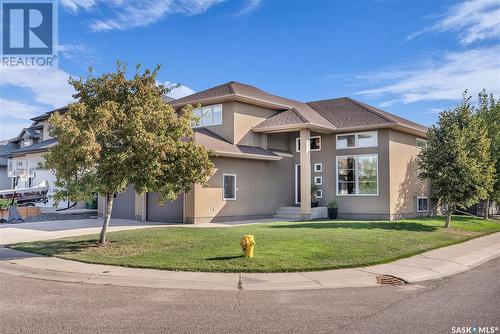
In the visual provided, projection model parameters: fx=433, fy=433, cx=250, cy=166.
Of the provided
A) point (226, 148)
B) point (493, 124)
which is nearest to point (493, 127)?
point (493, 124)

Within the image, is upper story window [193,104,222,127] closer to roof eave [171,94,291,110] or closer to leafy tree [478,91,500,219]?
roof eave [171,94,291,110]

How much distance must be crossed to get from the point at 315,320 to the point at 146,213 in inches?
650

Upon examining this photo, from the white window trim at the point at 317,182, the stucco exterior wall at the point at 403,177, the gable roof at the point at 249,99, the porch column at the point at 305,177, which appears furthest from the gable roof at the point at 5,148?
the stucco exterior wall at the point at 403,177

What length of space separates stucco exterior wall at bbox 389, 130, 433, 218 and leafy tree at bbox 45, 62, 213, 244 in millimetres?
12800

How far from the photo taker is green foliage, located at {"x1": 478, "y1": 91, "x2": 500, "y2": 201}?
24.8 metres

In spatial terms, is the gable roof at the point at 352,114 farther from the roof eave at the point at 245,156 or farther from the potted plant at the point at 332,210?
the potted plant at the point at 332,210

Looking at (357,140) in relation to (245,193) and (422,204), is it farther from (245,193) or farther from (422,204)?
(245,193)

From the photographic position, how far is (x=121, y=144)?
12.5 metres

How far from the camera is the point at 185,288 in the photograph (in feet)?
28.3

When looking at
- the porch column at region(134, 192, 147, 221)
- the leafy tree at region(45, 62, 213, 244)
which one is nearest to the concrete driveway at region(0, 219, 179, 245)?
the porch column at region(134, 192, 147, 221)

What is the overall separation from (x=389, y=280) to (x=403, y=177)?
1568 centimetres

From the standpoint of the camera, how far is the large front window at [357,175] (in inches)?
906

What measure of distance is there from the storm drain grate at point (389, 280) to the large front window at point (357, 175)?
13.6m

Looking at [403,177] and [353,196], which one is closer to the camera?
[353,196]
